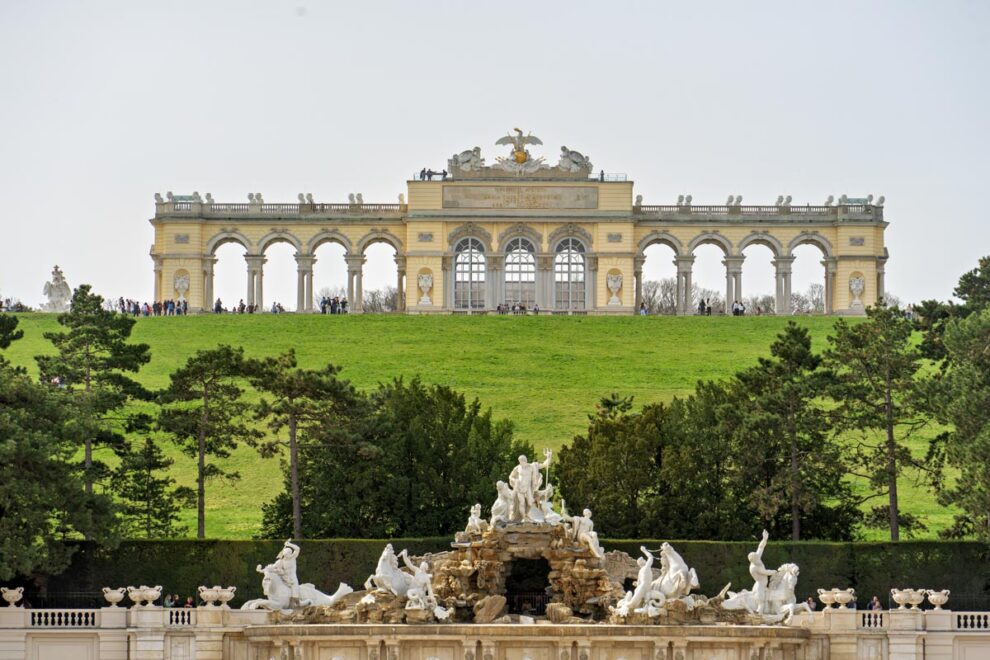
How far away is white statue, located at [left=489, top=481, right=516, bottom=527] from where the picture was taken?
50.9 meters

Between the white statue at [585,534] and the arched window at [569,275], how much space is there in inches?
1876

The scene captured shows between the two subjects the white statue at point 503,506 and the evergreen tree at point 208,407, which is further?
the evergreen tree at point 208,407

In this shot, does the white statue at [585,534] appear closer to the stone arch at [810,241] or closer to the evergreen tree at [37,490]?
the evergreen tree at [37,490]

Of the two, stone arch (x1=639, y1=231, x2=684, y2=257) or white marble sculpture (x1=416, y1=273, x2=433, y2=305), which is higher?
stone arch (x1=639, y1=231, x2=684, y2=257)

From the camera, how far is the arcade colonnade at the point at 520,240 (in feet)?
319

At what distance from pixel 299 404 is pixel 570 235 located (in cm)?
3957

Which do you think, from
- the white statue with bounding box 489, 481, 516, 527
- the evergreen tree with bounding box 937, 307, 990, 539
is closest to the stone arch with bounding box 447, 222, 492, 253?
the evergreen tree with bounding box 937, 307, 990, 539

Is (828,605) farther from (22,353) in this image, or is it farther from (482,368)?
(22,353)

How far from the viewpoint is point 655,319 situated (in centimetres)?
8994

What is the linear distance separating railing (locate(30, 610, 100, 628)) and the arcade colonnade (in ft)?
163

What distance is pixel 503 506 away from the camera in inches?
2009

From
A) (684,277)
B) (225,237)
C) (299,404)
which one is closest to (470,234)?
(684,277)

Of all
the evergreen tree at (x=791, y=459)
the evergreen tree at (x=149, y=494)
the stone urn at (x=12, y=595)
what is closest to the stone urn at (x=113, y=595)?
the stone urn at (x=12, y=595)

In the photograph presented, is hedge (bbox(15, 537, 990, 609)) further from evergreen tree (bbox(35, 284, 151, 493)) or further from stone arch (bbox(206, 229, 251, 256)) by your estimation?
stone arch (bbox(206, 229, 251, 256))
